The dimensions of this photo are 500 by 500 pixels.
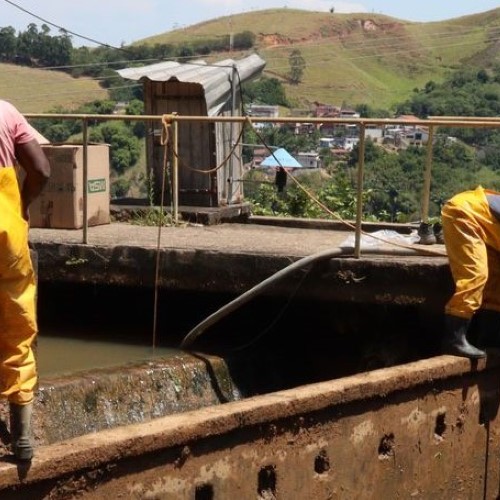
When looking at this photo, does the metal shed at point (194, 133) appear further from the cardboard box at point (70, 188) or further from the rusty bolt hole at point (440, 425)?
the rusty bolt hole at point (440, 425)

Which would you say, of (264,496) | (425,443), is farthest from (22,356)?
(425,443)

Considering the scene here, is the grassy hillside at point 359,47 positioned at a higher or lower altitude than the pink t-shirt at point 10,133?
higher

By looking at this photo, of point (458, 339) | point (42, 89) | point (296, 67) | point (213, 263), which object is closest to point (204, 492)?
point (458, 339)

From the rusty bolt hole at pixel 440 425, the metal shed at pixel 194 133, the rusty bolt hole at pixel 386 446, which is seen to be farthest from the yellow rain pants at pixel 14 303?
the metal shed at pixel 194 133

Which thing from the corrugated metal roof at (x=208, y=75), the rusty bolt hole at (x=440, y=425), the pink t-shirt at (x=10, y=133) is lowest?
the rusty bolt hole at (x=440, y=425)

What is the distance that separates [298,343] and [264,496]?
3.12 meters

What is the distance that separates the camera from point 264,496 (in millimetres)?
6309

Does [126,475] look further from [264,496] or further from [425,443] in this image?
[425,443]

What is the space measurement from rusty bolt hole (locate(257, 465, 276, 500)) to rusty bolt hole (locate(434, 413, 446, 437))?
1.75m

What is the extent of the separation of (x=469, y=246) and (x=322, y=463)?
201cm

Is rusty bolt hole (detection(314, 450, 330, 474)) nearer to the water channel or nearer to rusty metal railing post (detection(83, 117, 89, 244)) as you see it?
the water channel

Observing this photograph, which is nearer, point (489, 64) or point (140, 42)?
point (489, 64)

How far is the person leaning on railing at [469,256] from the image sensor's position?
7.72 meters

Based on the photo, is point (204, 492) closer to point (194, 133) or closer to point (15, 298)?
point (15, 298)
